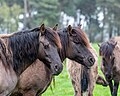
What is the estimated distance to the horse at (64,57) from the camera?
7078 mm

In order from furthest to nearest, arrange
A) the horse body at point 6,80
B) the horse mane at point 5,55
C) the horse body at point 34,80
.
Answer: the horse body at point 34,80 → the horse mane at point 5,55 → the horse body at point 6,80

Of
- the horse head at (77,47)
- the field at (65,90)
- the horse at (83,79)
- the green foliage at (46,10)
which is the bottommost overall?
the field at (65,90)

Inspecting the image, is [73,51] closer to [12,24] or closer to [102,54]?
[102,54]

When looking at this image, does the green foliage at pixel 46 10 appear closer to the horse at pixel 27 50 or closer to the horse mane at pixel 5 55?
the horse at pixel 27 50

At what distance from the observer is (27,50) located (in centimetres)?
637

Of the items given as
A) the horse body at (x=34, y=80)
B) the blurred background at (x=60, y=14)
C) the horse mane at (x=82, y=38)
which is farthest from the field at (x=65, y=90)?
the blurred background at (x=60, y=14)

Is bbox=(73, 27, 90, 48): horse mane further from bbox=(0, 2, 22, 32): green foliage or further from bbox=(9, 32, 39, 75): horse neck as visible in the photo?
bbox=(0, 2, 22, 32): green foliage

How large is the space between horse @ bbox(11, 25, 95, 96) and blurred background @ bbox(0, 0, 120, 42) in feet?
127

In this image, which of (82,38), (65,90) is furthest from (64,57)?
(65,90)

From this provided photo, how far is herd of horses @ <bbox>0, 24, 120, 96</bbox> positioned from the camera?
620 cm

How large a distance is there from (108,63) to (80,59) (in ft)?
8.88

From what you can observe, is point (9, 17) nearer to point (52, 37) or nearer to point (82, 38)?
point (82, 38)

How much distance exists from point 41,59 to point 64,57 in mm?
888

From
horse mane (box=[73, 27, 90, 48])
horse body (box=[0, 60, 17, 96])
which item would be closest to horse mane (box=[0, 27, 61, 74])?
horse body (box=[0, 60, 17, 96])
